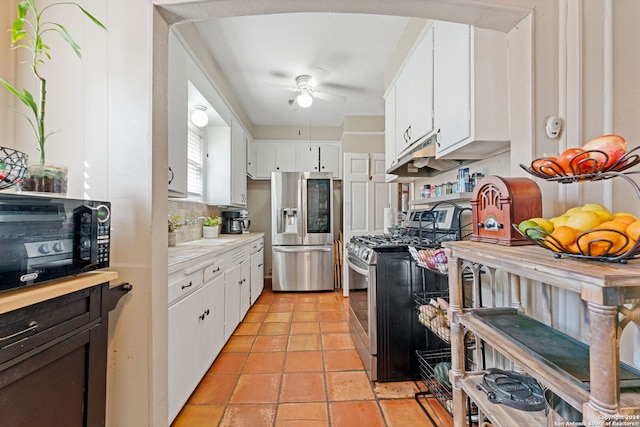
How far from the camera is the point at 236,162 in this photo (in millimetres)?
3529

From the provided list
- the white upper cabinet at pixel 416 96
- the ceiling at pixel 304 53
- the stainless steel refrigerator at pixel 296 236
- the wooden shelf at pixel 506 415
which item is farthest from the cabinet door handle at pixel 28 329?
the stainless steel refrigerator at pixel 296 236

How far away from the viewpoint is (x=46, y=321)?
2.48 ft

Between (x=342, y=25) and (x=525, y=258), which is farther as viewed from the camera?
(x=342, y=25)

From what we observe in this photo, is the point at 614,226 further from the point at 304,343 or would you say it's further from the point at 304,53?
the point at 304,53

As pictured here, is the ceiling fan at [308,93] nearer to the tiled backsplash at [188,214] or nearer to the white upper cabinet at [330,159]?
the white upper cabinet at [330,159]

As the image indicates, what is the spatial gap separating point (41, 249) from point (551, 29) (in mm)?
1997

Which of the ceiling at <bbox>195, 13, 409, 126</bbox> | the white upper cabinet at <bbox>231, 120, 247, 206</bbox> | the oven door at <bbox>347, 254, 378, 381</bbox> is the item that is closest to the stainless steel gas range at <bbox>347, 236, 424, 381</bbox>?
the oven door at <bbox>347, 254, 378, 381</bbox>

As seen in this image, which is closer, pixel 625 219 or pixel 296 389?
pixel 625 219

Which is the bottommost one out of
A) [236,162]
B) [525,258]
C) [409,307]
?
[409,307]

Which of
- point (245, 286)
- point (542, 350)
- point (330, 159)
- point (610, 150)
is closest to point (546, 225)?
point (610, 150)

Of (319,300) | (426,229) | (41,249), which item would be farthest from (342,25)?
(319,300)

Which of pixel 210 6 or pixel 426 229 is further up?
pixel 210 6

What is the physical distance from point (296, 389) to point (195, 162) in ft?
7.95

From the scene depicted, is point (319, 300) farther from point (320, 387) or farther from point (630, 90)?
point (630, 90)
